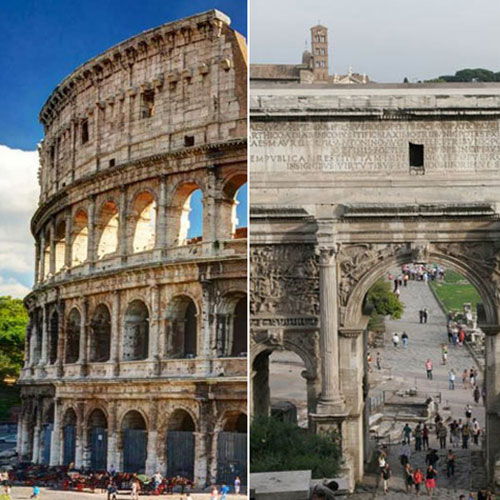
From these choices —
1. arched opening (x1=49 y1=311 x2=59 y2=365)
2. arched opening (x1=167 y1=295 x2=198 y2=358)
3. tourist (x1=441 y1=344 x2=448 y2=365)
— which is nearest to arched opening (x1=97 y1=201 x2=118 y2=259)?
arched opening (x1=49 y1=311 x2=59 y2=365)

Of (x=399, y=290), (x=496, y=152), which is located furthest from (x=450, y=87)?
(x=399, y=290)

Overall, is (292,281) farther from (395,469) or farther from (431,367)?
(431,367)

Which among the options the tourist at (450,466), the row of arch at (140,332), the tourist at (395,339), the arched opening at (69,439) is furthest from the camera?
the tourist at (395,339)

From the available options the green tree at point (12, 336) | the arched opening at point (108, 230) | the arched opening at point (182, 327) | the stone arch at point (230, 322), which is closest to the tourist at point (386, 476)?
the arched opening at point (182, 327)

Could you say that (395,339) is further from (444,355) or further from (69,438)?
(69,438)

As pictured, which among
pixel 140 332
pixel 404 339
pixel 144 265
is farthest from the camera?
pixel 404 339

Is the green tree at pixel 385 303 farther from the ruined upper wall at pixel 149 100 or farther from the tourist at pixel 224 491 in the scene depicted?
the tourist at pixel 224 491

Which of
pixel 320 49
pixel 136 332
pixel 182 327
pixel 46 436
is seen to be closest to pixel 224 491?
pixel 46 436
